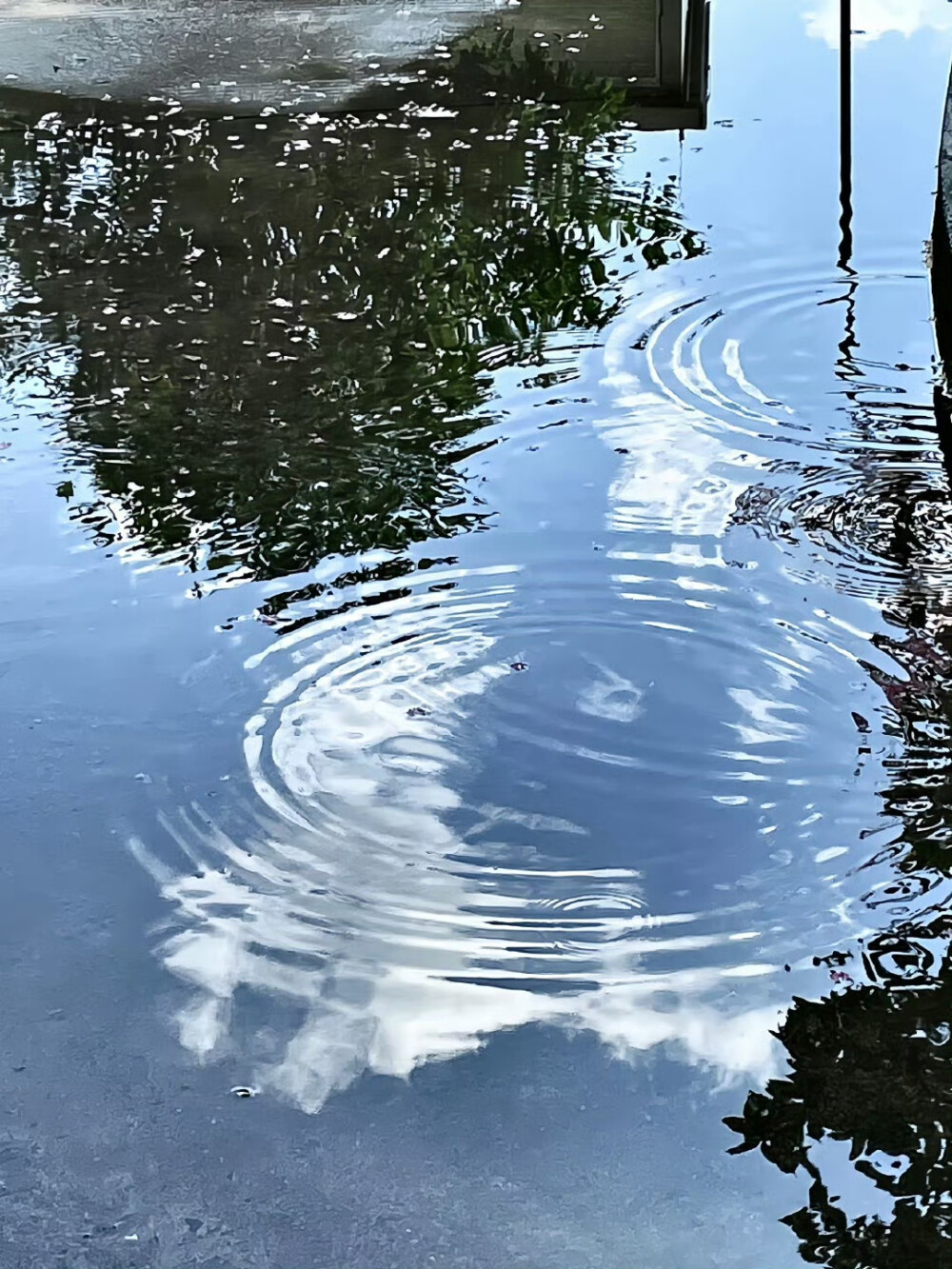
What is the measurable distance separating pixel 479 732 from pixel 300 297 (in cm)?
283

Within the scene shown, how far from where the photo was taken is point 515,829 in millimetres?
3381

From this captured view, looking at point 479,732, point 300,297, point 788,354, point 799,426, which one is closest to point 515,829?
point 479,732

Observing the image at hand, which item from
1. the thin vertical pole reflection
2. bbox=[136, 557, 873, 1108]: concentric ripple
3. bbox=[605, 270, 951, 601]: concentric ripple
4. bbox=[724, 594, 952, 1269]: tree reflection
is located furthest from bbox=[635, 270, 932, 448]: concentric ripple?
bbox=[724, 594, 952, 1269]: tree reflection

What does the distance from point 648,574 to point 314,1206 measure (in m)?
2.11

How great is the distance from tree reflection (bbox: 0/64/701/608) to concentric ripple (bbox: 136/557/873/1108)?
2.12ft

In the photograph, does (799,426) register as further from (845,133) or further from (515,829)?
(845,133)

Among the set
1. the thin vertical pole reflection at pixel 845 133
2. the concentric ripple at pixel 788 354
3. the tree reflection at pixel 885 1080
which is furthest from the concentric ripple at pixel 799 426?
the tree reflection at pixel 885 1080

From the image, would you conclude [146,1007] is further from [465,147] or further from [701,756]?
[465,147]

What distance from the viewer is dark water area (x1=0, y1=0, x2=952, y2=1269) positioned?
8.71ft

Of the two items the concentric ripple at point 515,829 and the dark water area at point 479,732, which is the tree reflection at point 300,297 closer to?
the dark water area at point 479,732

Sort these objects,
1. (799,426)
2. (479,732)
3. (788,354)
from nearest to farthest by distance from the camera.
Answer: (479,732)
(799,426)
(788,354)

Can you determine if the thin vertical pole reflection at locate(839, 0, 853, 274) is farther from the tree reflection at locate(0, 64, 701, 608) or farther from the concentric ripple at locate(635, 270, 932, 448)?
the tree reflection at locate(0, 64, 701, 608)

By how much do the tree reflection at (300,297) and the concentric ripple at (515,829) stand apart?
0.65 metres

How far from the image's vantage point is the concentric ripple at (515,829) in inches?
117
